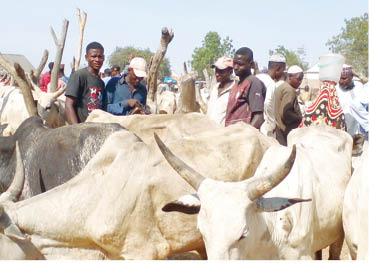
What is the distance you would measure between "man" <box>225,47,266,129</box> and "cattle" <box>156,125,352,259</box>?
63cm

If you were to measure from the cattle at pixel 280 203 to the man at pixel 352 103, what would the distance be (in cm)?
228

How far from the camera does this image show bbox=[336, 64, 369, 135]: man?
7105 mm

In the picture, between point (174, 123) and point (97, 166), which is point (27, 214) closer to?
point (97, 166)

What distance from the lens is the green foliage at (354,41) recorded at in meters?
42.0

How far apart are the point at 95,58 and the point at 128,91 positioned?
0.51 m

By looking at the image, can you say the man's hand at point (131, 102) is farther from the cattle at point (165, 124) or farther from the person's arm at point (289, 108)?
the person's arm at point (289, 108)

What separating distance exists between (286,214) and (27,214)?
5.97 ft

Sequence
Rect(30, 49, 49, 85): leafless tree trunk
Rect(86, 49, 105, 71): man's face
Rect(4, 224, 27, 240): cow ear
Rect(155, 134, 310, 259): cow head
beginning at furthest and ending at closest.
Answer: Rect(30, 49, 49, 85): leafless tree trunk, Rect(86, 49, 105, 71): man's face, Rect(4, 224, 27, 240): cow ear, Rect(155, 134, 310, 259): cow head

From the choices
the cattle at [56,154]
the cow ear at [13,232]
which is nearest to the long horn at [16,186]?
the cow ear at [13,232]

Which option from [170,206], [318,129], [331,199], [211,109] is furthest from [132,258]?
[211,109]

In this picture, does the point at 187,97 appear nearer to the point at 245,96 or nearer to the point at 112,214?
the point at 245,96

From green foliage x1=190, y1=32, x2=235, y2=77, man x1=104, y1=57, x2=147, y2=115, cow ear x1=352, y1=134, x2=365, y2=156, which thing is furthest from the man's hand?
green foliage x1=190, y1=32, x2=235, y2=77

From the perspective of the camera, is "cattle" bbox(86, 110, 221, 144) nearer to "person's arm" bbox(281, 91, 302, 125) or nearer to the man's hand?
the man's hand

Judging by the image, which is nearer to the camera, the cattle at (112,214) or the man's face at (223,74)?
the cattle at (112,214)
